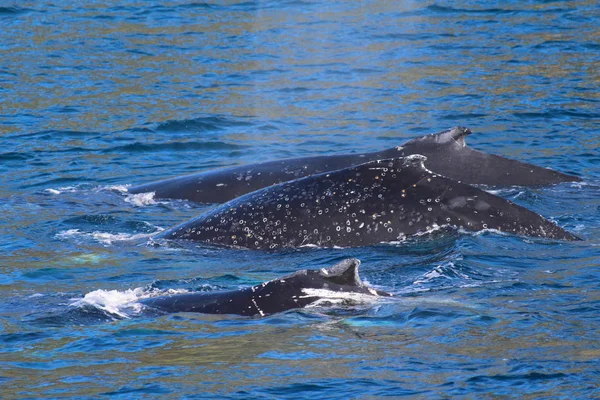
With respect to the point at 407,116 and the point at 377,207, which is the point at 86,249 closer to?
the point at 377,207

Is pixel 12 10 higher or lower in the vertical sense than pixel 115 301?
higher

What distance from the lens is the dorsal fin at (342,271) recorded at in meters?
8.29

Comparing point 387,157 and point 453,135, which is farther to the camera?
point 453,135

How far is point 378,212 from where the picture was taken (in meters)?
10.9

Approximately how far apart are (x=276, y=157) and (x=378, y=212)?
639cm

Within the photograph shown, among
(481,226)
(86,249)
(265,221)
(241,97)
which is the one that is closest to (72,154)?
(241,97)

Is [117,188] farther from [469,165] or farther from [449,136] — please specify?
[469,165]

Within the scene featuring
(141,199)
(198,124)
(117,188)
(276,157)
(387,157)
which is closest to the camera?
(387,157)

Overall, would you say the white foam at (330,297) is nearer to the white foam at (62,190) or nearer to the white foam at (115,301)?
the white foam at (115,301)

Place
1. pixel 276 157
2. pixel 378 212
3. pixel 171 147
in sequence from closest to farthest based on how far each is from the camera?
1. pixel 378 212
2. pixel 276 157
3. pixel 171 147

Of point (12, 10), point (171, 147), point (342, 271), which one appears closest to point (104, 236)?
point (342, 271)

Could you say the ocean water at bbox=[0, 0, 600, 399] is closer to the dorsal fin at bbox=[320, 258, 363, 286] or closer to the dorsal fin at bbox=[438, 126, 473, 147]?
the dorsal fin at bbox=[320, 258, 363, 286]

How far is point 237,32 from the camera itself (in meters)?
28.8

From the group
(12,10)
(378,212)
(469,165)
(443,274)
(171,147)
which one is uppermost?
(12,10)
